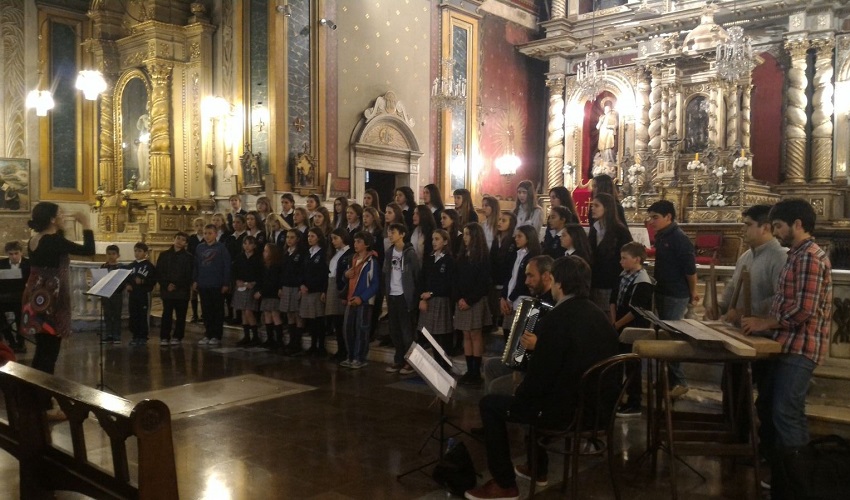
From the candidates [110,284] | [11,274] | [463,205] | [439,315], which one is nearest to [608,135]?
[463,205]

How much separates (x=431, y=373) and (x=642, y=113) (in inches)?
596

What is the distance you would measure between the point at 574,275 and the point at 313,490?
202cm

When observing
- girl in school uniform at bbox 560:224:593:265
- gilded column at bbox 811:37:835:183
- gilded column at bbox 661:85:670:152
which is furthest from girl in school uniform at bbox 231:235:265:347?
gilded column at bbox 811:37:835:183

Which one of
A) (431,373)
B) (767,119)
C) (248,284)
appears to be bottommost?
(431,373)

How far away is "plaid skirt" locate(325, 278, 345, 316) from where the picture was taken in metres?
8.16

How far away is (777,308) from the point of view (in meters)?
3.97

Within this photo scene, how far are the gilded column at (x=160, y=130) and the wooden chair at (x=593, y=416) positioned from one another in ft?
36.2

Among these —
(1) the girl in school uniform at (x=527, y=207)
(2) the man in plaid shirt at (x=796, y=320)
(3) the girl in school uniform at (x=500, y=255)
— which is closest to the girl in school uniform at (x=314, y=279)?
(3) the girl in school uniform at (x=500, y=255)

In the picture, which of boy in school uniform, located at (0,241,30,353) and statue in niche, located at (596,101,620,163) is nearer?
boy in school uniform, located at (0,241,30,353)

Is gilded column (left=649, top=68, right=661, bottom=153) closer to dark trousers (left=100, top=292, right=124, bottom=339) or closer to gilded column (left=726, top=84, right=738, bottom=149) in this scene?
gilded column (left=726, top=84, right=738, bottom=149)

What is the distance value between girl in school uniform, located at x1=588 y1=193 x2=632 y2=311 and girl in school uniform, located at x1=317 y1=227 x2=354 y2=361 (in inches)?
118

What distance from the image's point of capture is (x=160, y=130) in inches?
529

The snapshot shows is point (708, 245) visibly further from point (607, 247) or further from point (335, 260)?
point (335, 260)

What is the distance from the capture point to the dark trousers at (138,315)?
9328 millimetres
